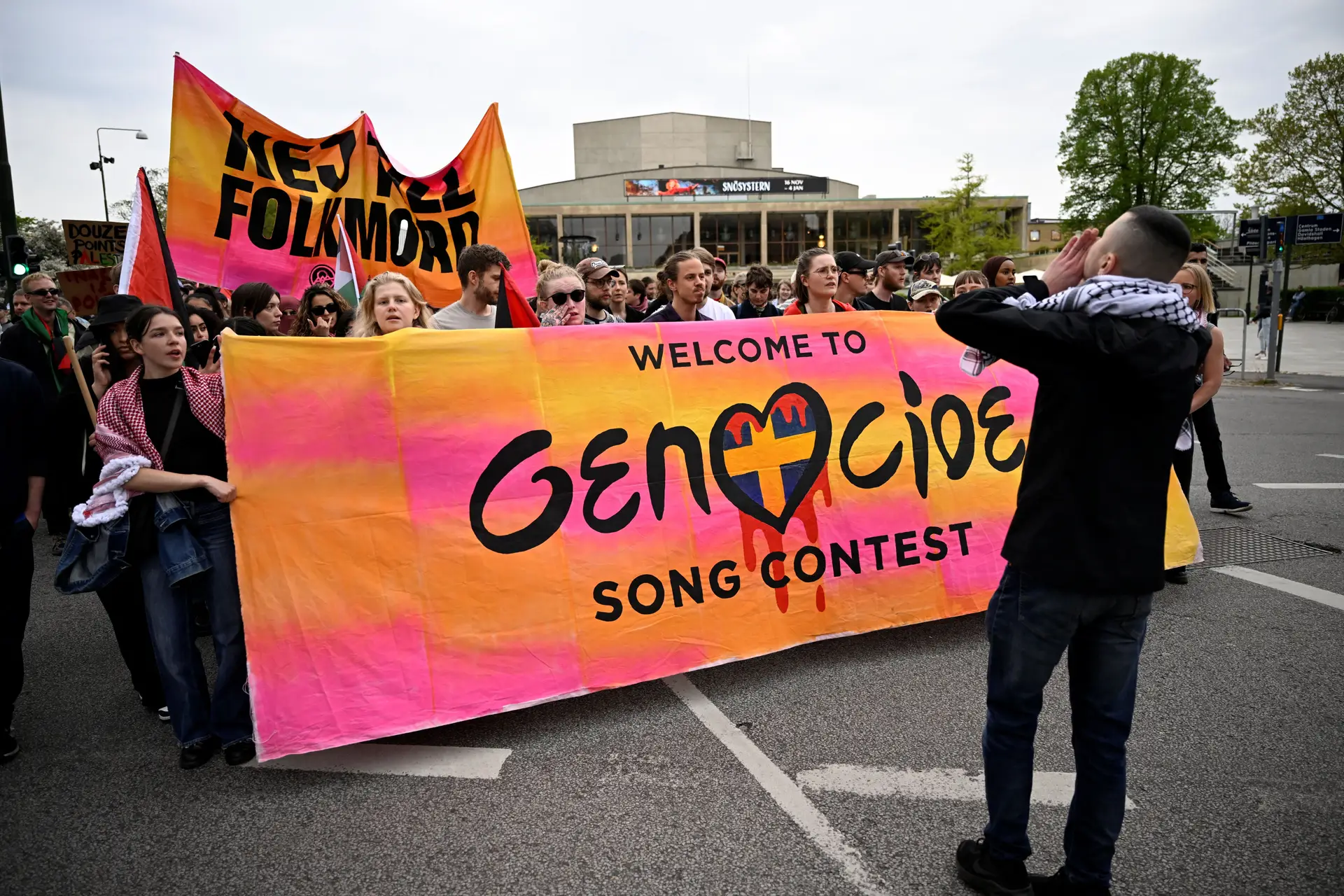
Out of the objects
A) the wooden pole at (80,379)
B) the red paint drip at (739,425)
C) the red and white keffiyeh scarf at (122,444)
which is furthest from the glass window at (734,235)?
the red and white keffiyeh scarf at (122,444)

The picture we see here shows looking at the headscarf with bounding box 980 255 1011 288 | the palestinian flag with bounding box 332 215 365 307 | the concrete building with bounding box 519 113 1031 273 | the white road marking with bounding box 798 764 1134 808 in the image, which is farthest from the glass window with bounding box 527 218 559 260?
the white road marking with bounding box 798 764 1134 808

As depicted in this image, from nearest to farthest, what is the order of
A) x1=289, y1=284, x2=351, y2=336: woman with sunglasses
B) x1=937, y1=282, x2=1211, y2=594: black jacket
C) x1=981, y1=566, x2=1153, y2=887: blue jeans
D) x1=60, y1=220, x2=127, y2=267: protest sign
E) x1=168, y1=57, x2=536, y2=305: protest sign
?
x1=937, y1=282, x2=1211, y2=594: black jacket < x1=981, y1=566, x2=1153, y2=887: blue jeans < x1=289, y1=284, x2=351, y2=336: woman with sunglasses < x1=168, y1=57, x2=536, y2=305: protest sign < x1=60, y1=220, x2=127, y2=267: protest sign

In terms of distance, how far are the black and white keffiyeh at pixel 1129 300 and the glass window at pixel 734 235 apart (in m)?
64.3

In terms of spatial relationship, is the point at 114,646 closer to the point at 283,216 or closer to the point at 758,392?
the point at 283,216

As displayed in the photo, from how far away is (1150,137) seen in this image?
40625mm

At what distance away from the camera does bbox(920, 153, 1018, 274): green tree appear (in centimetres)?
4844

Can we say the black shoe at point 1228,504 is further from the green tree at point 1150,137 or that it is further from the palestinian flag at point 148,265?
the green tree at point 1150,137

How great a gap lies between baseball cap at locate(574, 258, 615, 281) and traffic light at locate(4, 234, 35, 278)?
920 cm

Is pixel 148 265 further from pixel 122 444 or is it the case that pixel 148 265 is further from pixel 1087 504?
pixel 1087 504

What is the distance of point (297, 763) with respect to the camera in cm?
336

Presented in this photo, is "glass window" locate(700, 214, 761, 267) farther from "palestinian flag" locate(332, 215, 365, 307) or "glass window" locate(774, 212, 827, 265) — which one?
"palestinian flag" locate(332, 215, 365, 307)

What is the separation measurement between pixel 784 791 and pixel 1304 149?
1838 inches

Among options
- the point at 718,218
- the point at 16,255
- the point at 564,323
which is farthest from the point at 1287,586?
the point at 718,218

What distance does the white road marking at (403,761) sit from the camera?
3.23 m
